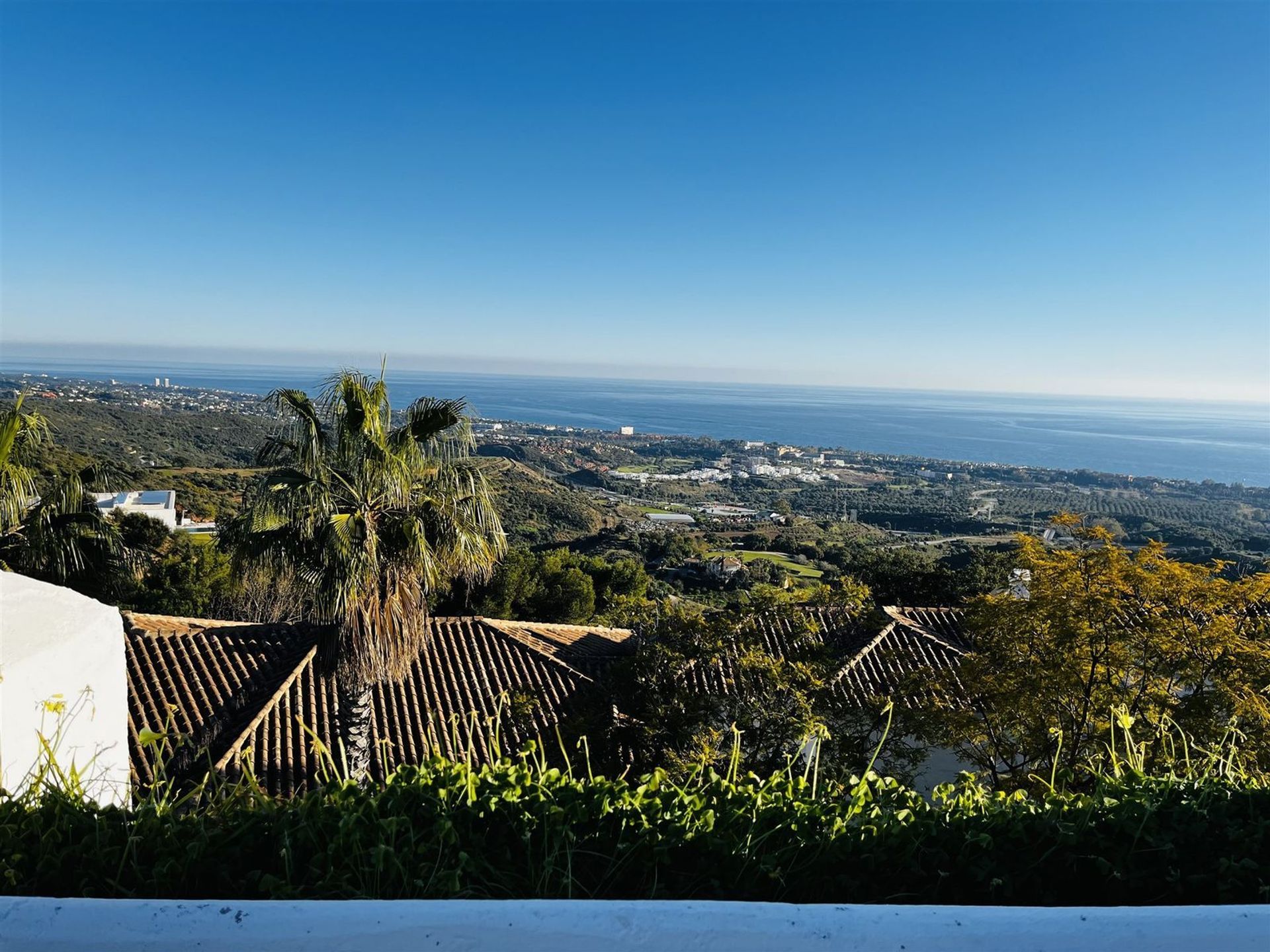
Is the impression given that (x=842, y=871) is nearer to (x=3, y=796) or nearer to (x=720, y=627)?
(x=3, y=796)

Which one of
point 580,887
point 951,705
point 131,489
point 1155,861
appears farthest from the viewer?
point 131,489

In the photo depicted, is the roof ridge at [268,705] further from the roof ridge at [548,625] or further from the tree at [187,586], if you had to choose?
the tree at [187,586]

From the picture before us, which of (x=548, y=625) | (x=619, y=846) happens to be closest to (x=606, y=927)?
(x=619, y=846)

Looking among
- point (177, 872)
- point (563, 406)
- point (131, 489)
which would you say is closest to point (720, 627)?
point (177, 872)

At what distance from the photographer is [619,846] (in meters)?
1.90

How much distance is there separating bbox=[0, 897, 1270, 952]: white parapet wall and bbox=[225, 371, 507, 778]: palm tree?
5.27 m

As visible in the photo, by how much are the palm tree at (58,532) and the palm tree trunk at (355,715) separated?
3.95 metres

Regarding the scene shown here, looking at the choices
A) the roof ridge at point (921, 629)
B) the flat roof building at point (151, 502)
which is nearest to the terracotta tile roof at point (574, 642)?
the roof ridge at point (921, 629)

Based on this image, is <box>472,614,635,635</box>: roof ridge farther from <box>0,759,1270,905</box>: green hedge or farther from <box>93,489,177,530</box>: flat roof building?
<box>93,489,177,530</box>: flat roof building

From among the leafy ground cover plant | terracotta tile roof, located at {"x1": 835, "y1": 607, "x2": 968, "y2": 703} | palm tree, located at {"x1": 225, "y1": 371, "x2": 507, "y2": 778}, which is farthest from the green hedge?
terracotta tile roof, located at {"x1": 835, "y1": 607, "x2": 968, "y2": 703}

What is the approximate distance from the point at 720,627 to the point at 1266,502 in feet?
240

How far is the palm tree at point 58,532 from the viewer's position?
7762mm

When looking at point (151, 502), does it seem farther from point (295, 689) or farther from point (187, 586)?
point (295, 689)

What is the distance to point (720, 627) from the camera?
23.8 feet
